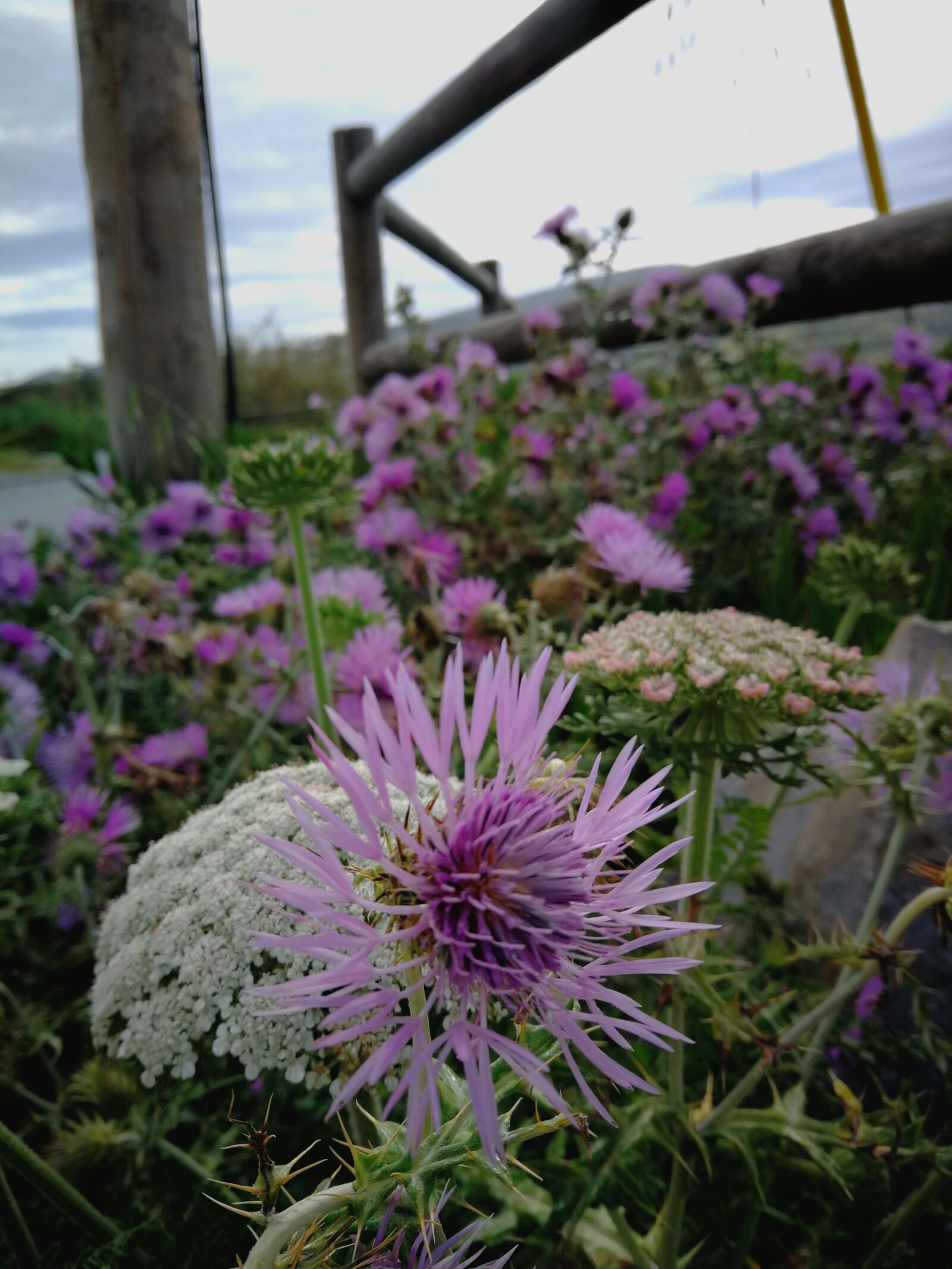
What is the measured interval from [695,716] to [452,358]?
2.96 meters

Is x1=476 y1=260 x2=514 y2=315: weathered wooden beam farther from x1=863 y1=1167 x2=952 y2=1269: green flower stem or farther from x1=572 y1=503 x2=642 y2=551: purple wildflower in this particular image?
x1=863 y1=1167 x2=952 y2=1269: green flower stem

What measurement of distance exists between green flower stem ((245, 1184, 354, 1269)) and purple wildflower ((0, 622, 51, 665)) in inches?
77.4

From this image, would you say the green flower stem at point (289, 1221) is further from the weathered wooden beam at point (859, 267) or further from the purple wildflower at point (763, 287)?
the purple wildflower at point (763, 287)

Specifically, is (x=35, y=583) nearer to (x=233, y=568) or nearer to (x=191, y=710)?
(x=233, y=568)

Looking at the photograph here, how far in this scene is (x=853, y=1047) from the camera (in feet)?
3.91

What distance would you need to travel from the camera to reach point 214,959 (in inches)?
27.3

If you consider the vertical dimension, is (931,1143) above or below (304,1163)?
above

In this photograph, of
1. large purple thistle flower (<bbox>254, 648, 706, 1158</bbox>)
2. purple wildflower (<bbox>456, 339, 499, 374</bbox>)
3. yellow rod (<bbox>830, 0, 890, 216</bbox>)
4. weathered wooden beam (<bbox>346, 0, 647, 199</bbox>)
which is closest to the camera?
large purple thistle flower (<bbox>254, 648, 706, 1158</bbox>)

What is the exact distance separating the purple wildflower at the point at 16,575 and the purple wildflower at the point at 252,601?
1206mm

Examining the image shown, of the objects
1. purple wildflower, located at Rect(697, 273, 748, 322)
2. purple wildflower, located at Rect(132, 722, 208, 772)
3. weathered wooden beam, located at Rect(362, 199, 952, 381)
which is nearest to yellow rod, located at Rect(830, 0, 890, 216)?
weathered wooden beam, located at Rect(362, 199, 952, 381)

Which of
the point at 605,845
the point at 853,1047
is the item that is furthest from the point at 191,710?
the point at 605,845

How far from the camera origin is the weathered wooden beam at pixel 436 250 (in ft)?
17.5

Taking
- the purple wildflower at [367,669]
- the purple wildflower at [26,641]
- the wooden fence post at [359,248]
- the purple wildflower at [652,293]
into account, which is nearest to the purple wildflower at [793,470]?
the purple wildflower at [652,293]

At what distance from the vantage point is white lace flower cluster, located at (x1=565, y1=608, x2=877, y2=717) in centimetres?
79
